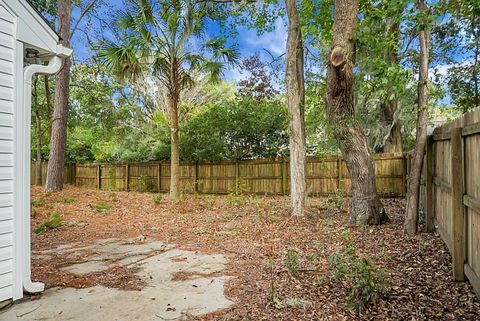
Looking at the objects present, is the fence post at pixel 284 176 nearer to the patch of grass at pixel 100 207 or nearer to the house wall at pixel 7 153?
the patch of grass at pixel 100 207

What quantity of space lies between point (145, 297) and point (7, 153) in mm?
1812

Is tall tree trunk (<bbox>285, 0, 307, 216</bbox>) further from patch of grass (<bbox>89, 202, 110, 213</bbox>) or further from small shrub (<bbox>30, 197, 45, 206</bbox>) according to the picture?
small shrub (<bbox>30, 197, 45, 206</bbox>)

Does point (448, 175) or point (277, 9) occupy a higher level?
point (277, 9)

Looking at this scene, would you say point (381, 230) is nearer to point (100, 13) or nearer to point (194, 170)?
point (194, 170)

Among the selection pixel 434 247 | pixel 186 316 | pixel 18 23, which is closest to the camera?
pixel 186 316

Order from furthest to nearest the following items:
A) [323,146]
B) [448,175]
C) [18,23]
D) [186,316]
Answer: [323,146], [448,175], [18,23], [186,316]

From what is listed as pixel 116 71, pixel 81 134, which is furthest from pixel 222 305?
pixel 81 134

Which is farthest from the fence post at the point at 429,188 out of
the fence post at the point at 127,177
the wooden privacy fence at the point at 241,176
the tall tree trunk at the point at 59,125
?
the fence post at the point at 127,177

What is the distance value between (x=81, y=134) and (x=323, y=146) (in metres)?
13.8

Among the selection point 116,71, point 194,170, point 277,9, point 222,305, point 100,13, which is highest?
point 100,13

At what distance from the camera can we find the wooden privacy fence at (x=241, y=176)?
1161cm

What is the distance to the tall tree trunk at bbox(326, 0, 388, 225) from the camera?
239 inches

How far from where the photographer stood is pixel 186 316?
9.11 feet

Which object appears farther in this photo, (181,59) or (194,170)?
(194,170)
